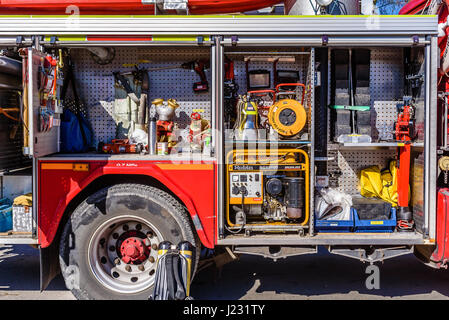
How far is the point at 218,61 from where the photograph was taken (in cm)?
438

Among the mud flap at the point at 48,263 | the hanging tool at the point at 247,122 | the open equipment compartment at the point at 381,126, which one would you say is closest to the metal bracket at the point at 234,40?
the hanging tool at the point at 247,122

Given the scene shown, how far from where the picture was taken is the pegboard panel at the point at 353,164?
5.36 meters

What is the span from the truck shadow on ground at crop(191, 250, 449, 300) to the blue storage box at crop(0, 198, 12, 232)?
220 cm

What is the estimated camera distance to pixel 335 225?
461 centimetres

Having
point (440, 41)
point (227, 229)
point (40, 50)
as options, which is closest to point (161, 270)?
point (227, 229)

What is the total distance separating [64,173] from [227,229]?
5.95 ft

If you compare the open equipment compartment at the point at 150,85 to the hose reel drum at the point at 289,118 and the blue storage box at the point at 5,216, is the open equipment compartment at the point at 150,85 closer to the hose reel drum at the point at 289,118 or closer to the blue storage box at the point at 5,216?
the hose reel drum at the point at 289,118

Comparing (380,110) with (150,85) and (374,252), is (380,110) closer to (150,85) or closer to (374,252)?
(374,252)

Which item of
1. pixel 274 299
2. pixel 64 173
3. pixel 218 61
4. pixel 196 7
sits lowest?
pixel 274 299

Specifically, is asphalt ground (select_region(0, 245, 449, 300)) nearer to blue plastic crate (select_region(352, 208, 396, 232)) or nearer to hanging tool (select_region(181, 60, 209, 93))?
blue plastic crate (select_region(352, 208, 396, 232))

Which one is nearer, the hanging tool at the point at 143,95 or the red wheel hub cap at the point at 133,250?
the red wheel hub cap at the point at 133,250

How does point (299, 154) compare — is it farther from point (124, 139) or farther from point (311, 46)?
point (124, 139)

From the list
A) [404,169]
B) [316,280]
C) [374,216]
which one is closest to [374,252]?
[374,216]

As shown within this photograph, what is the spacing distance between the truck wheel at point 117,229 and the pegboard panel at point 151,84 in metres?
1.19
